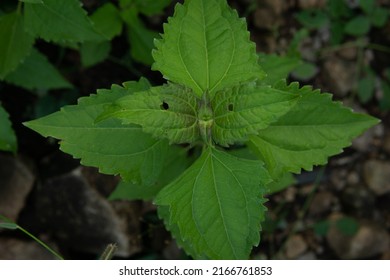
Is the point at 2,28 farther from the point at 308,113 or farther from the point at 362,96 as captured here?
the point at 362,96

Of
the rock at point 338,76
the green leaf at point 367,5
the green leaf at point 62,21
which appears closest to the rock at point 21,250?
the green leaf at point 62,21

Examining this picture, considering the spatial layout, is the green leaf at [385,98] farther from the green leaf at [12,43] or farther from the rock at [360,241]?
the green leaf at [12,43]

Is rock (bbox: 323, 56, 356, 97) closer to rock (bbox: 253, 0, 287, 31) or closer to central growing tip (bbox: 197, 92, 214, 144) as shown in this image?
rock (bbox: 253, 0, 287, 31)

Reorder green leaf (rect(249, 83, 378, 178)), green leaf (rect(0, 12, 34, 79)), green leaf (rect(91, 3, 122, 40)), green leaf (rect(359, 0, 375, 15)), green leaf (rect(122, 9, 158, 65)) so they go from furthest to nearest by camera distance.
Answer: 1. green leaf (rect(359, 0, 375, 15))
2. green leaf (rect(122, 9, 158, 65))
3. green leaf (rect(91, 3, 122, 40))
4. green leaf (rect(0, 12, 34, 79))
5. green leaf (rect(249, 83, 378, 178))

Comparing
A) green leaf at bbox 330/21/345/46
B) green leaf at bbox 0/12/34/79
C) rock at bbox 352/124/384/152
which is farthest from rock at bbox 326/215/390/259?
green leaf at bbox 0/12/34/79

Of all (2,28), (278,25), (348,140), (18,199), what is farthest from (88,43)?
(348,140)

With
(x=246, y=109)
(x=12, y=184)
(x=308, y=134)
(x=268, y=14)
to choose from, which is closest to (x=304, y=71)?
(x=268, y=14)
